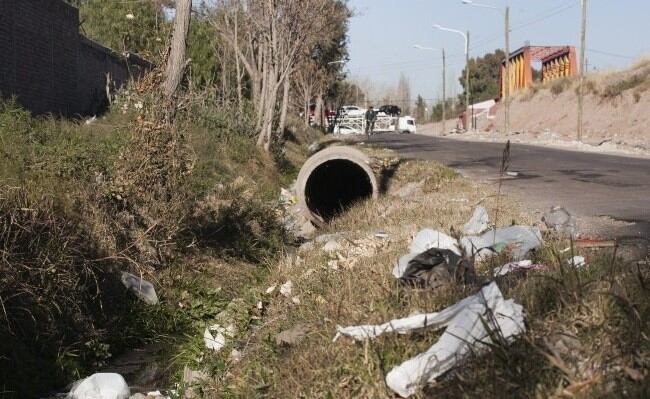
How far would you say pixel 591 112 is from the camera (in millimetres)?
48625

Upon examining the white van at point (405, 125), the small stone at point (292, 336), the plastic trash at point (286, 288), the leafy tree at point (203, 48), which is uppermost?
the leafy tree at point (203, 48)

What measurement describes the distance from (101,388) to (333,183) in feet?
36.7

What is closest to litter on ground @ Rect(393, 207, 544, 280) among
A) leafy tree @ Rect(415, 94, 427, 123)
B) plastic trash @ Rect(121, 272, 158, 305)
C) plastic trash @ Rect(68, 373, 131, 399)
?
plastic trash @ Rect(68, 373, 131, 399)

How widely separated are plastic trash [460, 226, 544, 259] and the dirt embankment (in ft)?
82.2

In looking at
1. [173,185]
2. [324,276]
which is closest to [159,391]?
[324,276]

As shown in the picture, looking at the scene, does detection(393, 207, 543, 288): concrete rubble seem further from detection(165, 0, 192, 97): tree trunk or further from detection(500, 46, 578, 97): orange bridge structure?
detection(500, 46, 578, 97): orange bridge structure

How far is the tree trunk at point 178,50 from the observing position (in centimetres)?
980

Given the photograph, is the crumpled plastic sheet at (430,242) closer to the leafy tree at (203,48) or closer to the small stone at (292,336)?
the small stone at (292,336)

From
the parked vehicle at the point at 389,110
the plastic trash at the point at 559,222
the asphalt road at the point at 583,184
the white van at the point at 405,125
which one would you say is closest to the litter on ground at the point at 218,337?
the plastic trash at the point at 559,222

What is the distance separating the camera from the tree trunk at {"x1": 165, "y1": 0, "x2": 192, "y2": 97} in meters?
9.80

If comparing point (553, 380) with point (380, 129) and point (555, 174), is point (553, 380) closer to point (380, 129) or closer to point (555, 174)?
point (555, 174)

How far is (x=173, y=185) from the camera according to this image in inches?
362

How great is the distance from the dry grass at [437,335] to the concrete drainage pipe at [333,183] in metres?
6.04

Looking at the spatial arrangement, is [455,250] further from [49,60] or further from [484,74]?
[484,74]
